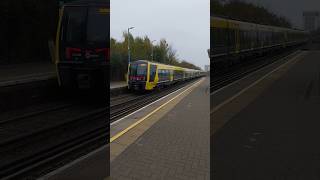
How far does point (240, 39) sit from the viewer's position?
20.9 m

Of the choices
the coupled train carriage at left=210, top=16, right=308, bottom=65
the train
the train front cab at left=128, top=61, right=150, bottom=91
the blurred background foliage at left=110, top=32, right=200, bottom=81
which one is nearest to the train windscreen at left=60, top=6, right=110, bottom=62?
the train

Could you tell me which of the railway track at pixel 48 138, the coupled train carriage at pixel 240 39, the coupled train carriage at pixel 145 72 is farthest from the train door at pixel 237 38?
the railway track at pixel 48 138

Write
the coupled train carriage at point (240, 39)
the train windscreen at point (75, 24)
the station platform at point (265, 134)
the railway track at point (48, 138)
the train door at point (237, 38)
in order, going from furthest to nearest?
1. the train door at point (237, 38)
2. the coupled train carriage at point (240, 39)
3. the train windscreen at point (75, 24)
4. the railway track at point (48, 138)
5. the station platform at point (265, 134)

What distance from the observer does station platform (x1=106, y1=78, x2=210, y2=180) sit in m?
5.23

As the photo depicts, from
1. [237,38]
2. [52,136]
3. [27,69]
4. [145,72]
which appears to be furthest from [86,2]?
[27,69]

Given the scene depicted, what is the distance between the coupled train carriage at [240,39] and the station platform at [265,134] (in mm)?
1224

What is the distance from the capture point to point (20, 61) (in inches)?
1066

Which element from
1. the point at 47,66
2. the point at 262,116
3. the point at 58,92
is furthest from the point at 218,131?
the point at 47,66

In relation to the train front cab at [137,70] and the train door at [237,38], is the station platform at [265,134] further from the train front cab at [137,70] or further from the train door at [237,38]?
the train door at [237,38]

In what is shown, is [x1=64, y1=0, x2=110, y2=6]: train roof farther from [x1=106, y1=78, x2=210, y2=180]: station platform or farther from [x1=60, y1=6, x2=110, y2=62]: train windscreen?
[x1=106, y1=78, x2=210, y2=180]: station platform

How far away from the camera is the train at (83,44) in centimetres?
1099

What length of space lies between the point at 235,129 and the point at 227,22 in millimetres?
10223

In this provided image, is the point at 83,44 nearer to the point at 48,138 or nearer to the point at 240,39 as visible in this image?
the point at 48,138

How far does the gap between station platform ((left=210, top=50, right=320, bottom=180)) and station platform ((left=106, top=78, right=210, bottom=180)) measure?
22 cm
